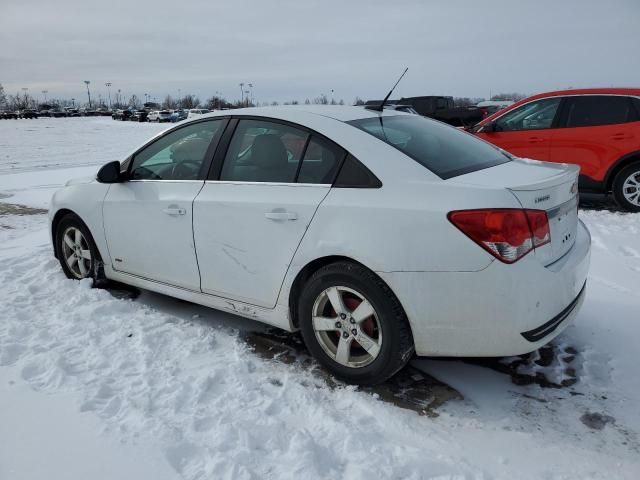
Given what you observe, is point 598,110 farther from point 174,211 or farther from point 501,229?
point 174,211

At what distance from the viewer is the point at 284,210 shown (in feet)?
10.2

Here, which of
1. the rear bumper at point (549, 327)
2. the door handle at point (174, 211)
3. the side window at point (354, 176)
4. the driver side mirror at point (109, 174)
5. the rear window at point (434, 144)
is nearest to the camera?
the rear bumper at point (549, 327)

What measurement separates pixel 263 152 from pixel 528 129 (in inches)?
232

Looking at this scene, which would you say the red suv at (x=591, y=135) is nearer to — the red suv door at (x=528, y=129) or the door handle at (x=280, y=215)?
the red suv door at (x=528, y=129)

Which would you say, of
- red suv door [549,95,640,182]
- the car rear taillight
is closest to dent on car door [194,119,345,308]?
the car rear taillight

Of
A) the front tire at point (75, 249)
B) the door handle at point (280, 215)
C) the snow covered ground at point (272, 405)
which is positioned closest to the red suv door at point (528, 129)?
the snow covered ground at point (272, 405)

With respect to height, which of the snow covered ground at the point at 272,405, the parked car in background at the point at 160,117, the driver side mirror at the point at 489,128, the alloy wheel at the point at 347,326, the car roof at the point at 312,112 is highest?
the car roof at the point at 312,112

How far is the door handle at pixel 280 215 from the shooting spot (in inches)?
120

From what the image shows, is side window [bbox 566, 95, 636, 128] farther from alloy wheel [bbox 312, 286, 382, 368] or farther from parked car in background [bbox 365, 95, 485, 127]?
parked car in background [bbox 365, 95, 485, 127]

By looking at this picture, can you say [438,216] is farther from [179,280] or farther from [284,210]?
[179,280]

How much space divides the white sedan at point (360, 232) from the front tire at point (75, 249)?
1.85 ft

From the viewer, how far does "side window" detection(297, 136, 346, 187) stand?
3045 millimetres

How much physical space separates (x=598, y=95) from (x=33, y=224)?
8.12 m

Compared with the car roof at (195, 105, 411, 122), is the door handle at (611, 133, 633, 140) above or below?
below
